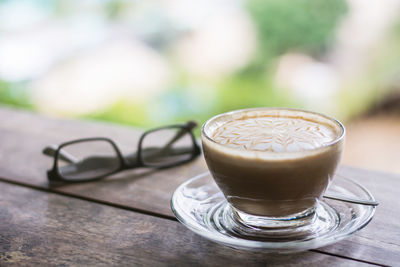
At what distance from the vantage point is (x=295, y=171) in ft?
2.38

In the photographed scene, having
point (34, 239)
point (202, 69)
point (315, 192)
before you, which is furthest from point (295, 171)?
point (202, 69)

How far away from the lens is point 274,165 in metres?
0.72

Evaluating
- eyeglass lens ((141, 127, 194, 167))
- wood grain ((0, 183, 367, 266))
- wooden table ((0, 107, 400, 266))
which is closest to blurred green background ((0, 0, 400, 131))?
eyeglass lens ((141, 127, 194, 167))

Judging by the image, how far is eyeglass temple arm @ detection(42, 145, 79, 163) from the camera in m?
1.09

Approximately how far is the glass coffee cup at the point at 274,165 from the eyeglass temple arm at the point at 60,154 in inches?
16.0

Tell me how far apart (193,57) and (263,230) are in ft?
10.6

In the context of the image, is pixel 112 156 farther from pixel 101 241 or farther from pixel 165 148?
pixel 101 241

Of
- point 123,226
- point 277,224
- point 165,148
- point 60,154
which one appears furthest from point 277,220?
point 60,154

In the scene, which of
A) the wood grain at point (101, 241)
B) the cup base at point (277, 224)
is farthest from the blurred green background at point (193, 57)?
the cup base at point (277, 224)

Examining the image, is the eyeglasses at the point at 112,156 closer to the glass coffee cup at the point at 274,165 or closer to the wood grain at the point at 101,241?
the wood grain at the point at 101,241

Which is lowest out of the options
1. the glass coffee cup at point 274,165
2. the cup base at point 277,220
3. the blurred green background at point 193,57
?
the blurred green background at point 193,57

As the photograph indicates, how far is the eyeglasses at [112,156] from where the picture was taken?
105 cm

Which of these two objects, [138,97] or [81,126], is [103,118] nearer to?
[138,97]

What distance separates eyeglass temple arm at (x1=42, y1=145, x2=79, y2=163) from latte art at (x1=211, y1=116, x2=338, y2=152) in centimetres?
41
